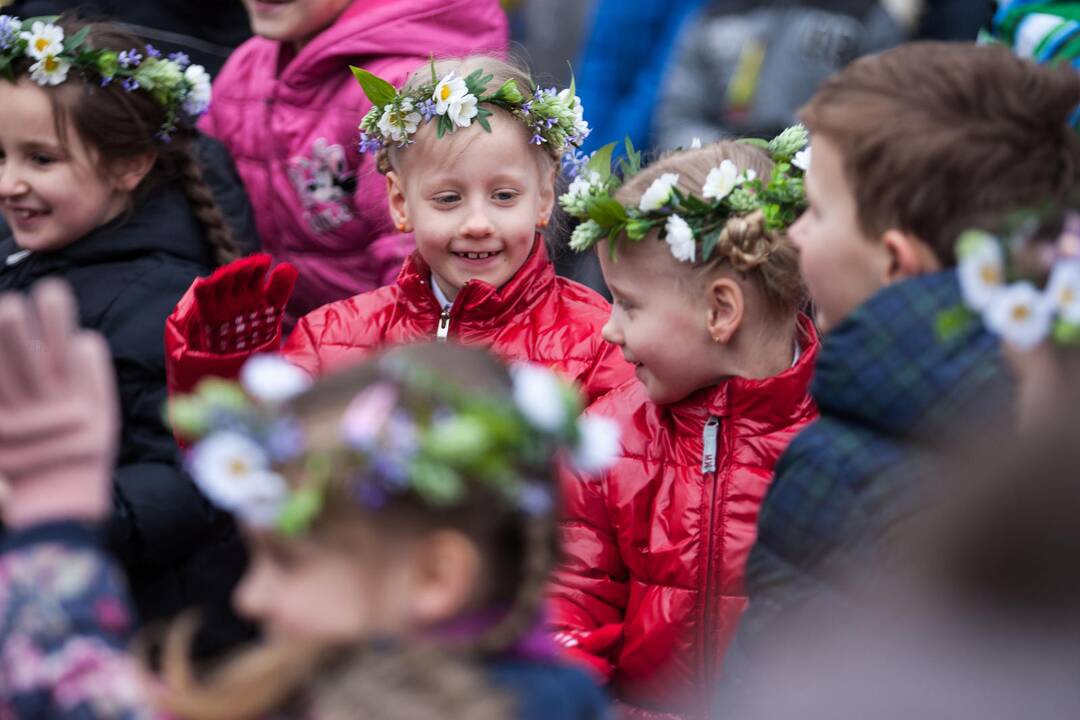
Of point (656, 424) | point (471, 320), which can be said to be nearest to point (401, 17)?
point (471, 320)

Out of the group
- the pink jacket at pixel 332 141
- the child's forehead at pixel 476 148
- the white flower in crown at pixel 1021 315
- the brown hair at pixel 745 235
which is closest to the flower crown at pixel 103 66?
the pink jacket at pixel 332 141

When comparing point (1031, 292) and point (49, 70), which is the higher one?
point (1031, 292)

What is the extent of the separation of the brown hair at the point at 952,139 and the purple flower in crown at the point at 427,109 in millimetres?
1415

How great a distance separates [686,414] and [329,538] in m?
1.66

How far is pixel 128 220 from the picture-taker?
159 inches

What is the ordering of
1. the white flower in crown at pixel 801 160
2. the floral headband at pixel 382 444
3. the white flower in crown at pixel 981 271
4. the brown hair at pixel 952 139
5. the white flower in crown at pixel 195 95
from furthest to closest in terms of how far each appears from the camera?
the white flower in crown at pixel 195 95 → the white flower in crown at pixel 801 160 → the brown hair at pixel 952 139 → the white flower in crown at pixel 981 271 → the floral headband at pixel 382 444

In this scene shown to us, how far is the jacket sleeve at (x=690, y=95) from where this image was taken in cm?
530

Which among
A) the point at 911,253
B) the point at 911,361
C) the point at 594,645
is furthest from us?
the point at 594,645

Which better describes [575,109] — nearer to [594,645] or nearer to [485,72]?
[485,72]

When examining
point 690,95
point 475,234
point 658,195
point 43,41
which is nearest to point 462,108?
point 475,234

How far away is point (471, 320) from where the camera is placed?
3963 mm

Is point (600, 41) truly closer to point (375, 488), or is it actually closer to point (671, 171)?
point (671, 171)

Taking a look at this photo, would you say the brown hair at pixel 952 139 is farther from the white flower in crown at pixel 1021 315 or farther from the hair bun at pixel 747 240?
the hair bun at pixel 747 240

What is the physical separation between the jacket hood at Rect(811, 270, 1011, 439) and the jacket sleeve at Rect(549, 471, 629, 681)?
37.9 inches
